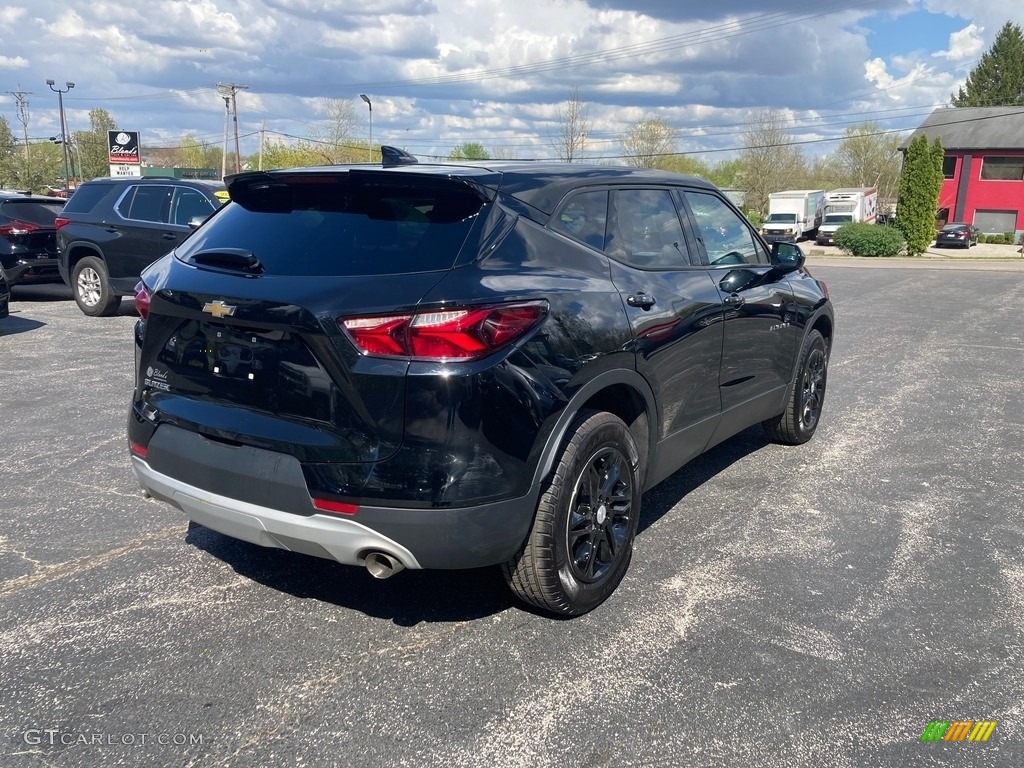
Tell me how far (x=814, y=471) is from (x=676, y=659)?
274 cm

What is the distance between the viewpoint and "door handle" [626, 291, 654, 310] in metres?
3.59

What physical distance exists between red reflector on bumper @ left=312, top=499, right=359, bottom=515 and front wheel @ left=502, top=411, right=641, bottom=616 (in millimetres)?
677

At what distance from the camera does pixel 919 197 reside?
121ft

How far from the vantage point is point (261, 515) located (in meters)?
3.00

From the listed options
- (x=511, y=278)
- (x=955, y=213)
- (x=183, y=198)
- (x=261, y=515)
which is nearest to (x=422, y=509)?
(x=261, y=515)

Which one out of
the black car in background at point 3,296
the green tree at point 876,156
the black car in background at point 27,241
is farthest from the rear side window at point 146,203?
the green tree at point 876,156

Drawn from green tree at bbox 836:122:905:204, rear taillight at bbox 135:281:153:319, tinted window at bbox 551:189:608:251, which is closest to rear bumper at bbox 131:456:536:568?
rear taillight at bbox 135:281:153:319

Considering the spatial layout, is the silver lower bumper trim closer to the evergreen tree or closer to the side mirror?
the side mirror

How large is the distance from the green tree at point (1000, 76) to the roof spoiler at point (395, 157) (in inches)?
3431

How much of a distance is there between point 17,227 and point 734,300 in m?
12.3

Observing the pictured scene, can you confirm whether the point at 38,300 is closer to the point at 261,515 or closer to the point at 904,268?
the point at 261,515

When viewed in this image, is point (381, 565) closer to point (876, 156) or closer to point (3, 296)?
point (3, 296)

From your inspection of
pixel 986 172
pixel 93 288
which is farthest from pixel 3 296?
pixel 986 172

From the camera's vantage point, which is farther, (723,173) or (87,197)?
(723,173)
